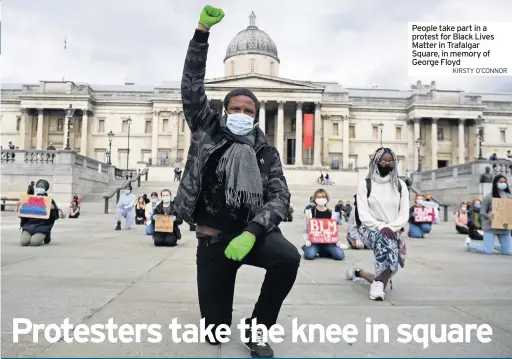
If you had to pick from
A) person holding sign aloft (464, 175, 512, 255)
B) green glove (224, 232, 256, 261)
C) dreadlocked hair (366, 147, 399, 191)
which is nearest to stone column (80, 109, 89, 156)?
person holding sign aloft (464, 175, 512, 255)

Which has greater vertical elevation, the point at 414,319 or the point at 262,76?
the point at 262,76

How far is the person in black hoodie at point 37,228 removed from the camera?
9.18 meters

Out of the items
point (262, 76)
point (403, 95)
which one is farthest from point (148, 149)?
point (403, 95)

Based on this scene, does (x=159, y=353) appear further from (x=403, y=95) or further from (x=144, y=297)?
(x=403, y=95)

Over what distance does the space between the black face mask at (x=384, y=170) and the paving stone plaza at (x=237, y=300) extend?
1513 mm

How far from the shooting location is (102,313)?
3.85m

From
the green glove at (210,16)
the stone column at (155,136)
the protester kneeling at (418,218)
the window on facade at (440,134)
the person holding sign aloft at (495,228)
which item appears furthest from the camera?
the window on facade at (440,134)

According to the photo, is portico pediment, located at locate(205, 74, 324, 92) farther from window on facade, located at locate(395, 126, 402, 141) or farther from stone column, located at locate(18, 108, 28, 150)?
stone column, located at locate(18, 108, 28, 150)

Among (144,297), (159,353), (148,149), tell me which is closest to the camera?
(159,353)

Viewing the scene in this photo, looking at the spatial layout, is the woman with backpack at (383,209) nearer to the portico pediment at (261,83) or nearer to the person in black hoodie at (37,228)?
the person in black hoodie at (37,228)

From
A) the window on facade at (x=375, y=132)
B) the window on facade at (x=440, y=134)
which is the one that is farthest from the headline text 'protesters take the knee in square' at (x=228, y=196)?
the window on facade at (x=440, y=134)

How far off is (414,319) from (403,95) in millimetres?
67857

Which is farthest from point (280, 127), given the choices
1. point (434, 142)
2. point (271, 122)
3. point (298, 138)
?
point (434, 142)

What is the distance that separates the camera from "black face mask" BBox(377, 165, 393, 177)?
5.14 m
